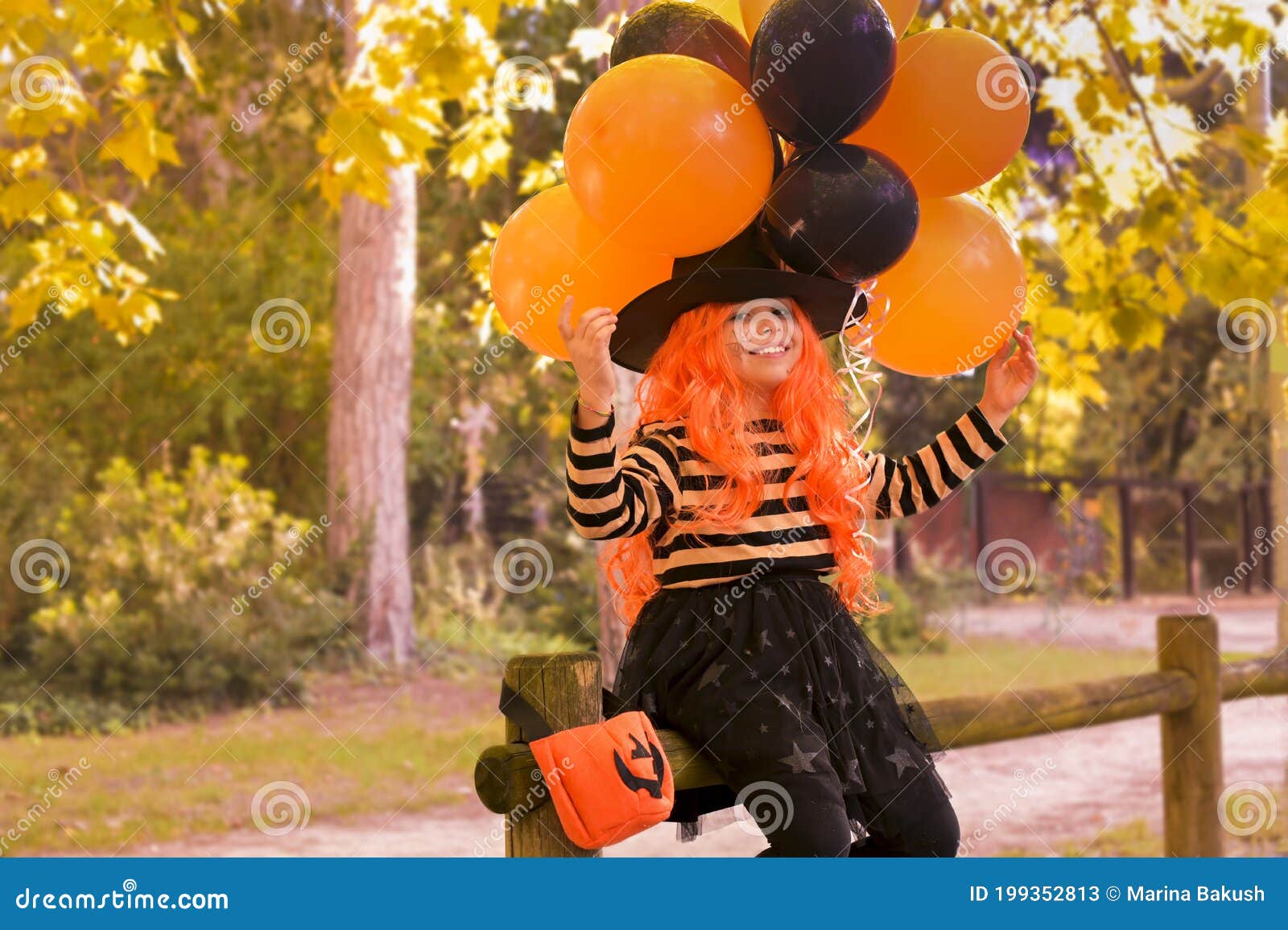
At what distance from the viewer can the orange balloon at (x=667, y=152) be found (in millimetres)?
1963

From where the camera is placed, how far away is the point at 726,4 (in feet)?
8.08

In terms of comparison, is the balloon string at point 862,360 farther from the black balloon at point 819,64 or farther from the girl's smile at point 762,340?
the black balloon at point 819,64

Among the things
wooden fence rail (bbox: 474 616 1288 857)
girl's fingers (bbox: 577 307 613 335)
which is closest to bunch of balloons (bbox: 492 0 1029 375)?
girl's fingers (bbox: 577 307 613 335)

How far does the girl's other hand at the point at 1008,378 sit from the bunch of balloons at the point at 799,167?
0.05 meters

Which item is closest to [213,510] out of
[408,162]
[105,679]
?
[105,679]

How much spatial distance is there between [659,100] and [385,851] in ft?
15.1

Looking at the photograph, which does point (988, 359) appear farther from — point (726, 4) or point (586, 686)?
point (586, 686)

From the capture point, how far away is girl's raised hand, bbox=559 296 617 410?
184 cm

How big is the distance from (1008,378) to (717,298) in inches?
24.8

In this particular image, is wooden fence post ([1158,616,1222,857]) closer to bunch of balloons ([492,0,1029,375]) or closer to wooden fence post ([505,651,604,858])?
bunch of balloons ([492,0,1029,375])

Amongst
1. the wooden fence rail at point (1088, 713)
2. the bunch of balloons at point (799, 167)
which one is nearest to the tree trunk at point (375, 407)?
the wooden fence rail at point (1088, 713)

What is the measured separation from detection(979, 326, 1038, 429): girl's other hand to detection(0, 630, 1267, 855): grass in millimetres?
4012
